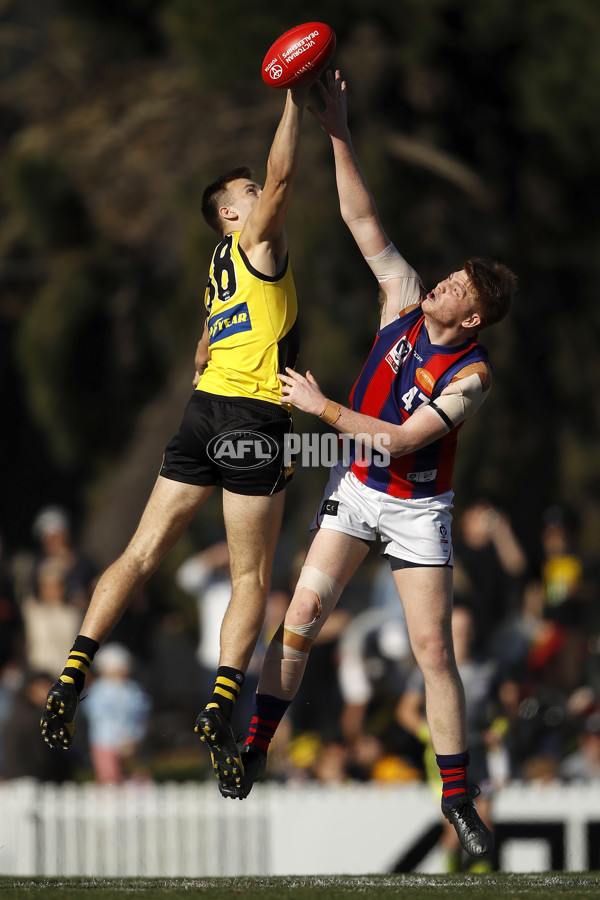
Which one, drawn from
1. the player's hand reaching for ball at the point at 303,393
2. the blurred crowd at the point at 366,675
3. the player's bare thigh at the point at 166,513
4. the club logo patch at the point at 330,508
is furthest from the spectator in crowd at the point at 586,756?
the player's hand reaching for ball at the point at 303,393

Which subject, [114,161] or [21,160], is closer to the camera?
[21,160]

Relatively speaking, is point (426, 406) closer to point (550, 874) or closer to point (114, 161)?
point (550, 874)

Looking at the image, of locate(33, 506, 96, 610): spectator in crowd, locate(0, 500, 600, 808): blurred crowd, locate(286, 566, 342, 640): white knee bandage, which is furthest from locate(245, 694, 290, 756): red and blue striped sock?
locate(33, 506, 96, 610): spectator in crowd

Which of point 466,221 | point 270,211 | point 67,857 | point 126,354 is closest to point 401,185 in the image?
point 466,221

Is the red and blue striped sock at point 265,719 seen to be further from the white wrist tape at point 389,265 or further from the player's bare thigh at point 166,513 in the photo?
the white wrist tape at point 389,265

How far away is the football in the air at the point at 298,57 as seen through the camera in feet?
19.3

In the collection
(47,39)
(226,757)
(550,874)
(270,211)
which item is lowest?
(550,874)

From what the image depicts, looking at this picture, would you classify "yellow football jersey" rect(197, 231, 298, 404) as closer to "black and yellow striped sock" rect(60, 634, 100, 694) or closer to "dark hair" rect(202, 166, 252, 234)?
"dark hair" rect(202, 166, 252, 234)

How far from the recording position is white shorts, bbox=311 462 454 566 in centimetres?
617

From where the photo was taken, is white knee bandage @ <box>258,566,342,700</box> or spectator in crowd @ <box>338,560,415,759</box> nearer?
white knee bandage @ <box>258,566,342,700</box>

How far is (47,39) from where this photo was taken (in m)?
18.9

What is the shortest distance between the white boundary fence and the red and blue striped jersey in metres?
3.88

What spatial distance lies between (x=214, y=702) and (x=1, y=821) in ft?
14.3

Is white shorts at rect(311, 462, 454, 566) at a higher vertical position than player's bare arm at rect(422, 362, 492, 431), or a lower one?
lower
